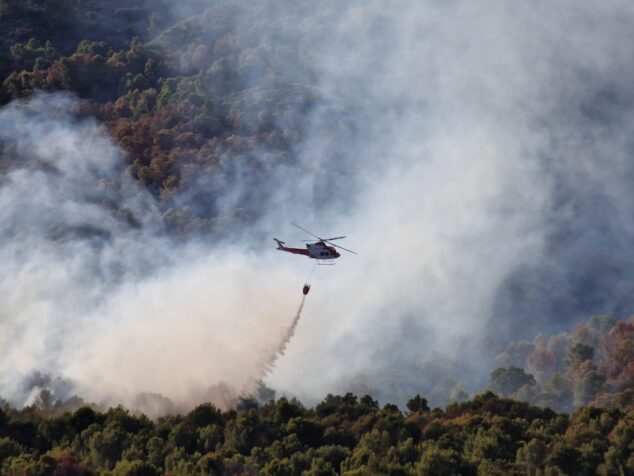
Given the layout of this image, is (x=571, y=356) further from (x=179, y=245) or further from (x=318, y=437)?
(x=318, y=437)

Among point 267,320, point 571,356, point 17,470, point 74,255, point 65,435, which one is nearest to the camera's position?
point 17,470

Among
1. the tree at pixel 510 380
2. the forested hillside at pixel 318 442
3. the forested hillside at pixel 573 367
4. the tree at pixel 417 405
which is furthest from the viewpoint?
the tree at pixel 510 380

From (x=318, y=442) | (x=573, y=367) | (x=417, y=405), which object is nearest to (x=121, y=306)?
(x=417, y=405)

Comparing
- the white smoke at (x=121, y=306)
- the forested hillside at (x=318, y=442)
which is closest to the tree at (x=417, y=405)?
the forested hillside at (x=318, y=442)

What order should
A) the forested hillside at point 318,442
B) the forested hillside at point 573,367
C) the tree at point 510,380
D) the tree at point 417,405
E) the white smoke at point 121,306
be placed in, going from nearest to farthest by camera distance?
the forested hillside at point 318,442 → the tree at point 417,405 → the white smoke at point 121,306 → the forested hillside at point 573,367 → the tree at point 510,380

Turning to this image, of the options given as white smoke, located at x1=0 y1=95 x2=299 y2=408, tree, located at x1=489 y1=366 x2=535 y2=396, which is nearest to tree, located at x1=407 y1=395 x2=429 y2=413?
white smoke, located at x1=0 y1=95 x2=299 y2=408

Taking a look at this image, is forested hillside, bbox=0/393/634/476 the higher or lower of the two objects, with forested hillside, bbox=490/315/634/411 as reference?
lower

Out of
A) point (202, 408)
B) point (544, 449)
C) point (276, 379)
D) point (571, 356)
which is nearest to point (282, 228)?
point (276, 379)

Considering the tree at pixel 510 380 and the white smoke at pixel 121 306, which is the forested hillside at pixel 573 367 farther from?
the white smoke at pixel 121 306

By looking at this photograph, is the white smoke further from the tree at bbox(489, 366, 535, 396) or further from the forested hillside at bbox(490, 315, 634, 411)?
the forested hillside at bbox(490, 315, 634, 411)
